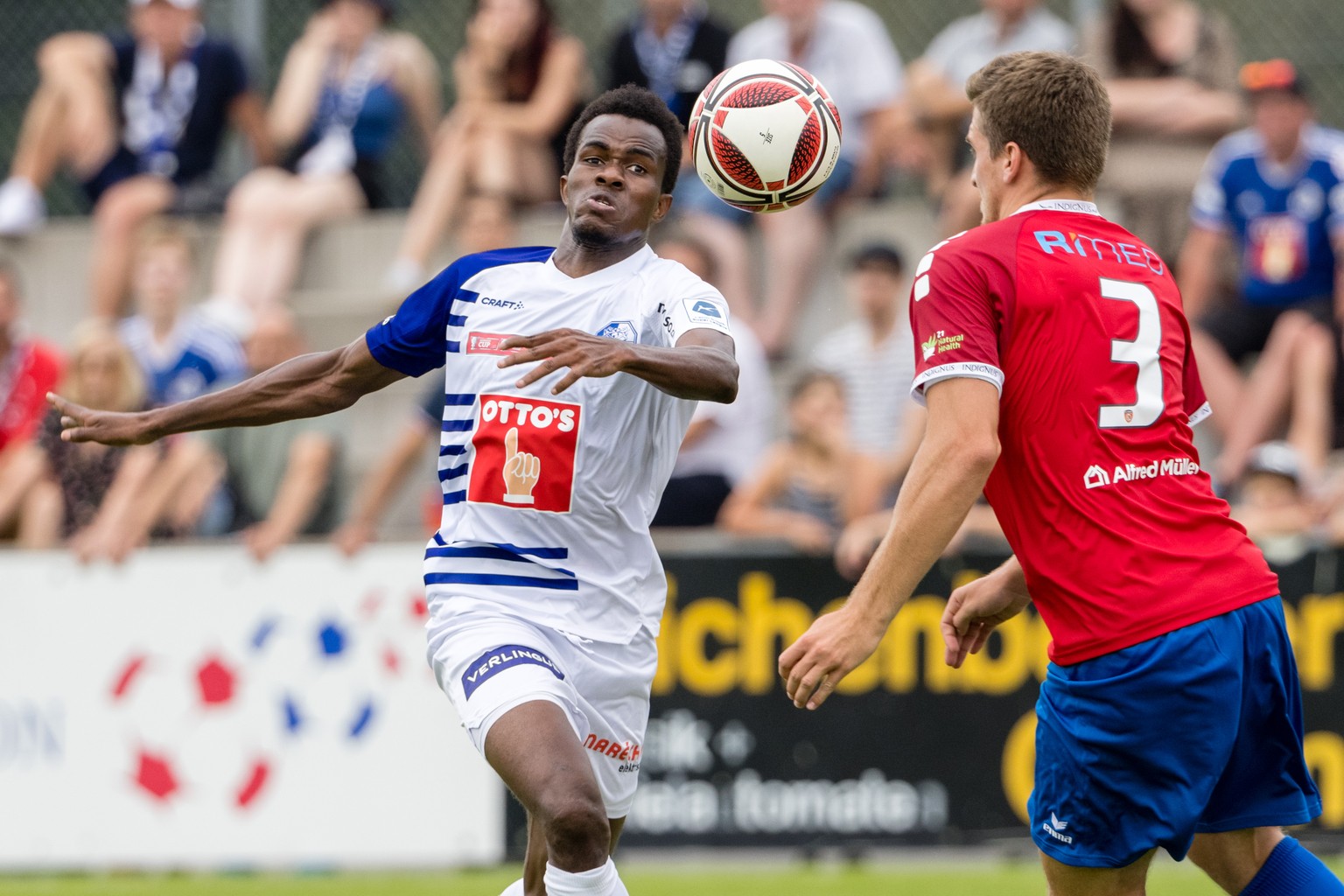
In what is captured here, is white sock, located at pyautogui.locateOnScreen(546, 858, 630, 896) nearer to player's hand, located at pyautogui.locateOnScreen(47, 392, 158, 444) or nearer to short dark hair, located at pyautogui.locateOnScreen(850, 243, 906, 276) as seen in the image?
player's hand, located at pyautogui.locateOnScreen(47, 392, 158, 444)

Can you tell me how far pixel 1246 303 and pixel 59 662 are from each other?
7.19m

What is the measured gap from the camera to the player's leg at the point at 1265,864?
14.1 feet

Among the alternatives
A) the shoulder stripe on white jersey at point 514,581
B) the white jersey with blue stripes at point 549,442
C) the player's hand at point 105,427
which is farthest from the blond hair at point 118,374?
the shoulder stripe on white jersey at point 514,581

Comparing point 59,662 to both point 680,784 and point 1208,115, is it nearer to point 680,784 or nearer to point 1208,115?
point 680,784

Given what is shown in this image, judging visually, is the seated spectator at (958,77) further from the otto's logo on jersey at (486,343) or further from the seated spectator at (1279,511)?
the otto's logo on jersey at (486,343)

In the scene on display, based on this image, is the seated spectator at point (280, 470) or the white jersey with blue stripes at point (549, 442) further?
the seated spectator at point (280, 470)

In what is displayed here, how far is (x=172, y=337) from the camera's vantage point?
36.5 feet

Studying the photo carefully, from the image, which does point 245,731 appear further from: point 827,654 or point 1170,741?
point 1170,741

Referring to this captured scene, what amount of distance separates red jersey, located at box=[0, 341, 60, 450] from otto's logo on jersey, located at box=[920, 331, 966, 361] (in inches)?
315

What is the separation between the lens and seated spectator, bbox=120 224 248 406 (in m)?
10.9

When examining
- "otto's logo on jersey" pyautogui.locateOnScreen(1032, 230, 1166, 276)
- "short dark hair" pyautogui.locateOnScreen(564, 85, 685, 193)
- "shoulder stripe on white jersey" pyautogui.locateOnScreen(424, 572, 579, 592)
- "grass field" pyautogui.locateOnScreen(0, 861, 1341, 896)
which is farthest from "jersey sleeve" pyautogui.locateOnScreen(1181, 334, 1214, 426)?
"grass field" pyautogui.locateOnScreen(0, 861, 1341, 896)

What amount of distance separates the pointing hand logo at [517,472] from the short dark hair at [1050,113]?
5.37 ft

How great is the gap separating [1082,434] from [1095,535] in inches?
9.6

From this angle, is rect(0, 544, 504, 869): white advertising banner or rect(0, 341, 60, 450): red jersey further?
rect(0, 341, 60, 450): red jersey
